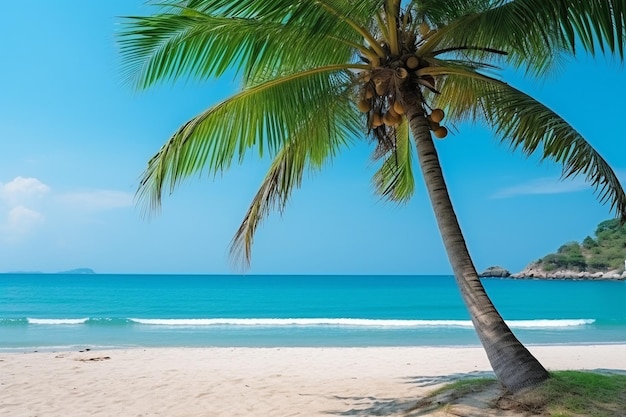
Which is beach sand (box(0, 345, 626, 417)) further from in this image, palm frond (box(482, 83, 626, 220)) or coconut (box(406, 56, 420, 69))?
coconut (box(406, 56, 420, 69))

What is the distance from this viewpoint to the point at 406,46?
17.9 feet

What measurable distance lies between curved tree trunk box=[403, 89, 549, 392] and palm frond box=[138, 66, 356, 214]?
3.56 ft

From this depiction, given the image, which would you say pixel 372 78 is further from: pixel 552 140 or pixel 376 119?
pixel 552 140

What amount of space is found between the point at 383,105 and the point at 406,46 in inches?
25.3

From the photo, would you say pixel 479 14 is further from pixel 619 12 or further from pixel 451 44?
pixel 619 12

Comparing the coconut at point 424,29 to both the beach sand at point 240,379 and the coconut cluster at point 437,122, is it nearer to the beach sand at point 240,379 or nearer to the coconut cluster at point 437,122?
the coconut cluster at point 437,122

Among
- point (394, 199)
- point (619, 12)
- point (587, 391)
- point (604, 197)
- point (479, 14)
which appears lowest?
point (587, 391)

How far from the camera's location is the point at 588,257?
8344 centimetres

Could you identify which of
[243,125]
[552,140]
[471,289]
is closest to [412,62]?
[552,140]

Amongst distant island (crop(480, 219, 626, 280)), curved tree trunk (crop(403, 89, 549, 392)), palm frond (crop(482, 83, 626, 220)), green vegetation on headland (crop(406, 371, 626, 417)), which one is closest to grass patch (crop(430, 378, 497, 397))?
green vegetation on headland (crop(406, 371, 626, 417))

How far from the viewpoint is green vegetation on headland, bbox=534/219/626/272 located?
255 ft

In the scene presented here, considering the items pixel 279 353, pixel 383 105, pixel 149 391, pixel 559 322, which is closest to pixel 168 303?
pixel 559 322

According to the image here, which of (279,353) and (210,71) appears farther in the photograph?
(279,353)

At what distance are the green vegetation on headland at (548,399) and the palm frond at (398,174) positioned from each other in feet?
10.9
